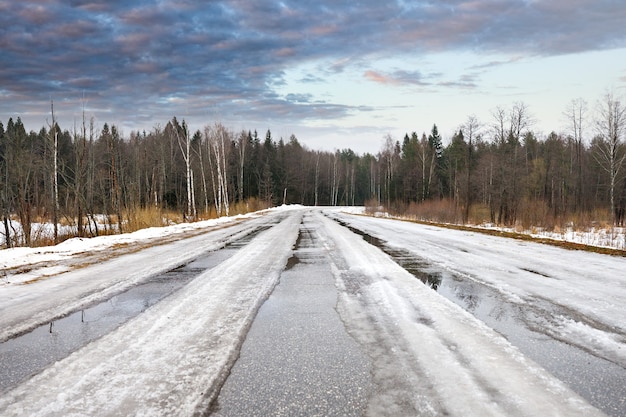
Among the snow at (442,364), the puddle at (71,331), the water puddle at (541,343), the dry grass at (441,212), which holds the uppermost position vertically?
the dry grass at (441,212)

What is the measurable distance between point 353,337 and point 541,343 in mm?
1751

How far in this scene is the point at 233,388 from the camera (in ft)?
8.85

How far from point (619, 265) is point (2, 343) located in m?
10.4

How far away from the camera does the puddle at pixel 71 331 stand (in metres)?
3.13

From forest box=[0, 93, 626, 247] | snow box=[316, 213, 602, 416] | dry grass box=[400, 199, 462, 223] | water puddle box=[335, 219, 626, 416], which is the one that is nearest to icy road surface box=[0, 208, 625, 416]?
snow box=[316, 213, 602, 416]

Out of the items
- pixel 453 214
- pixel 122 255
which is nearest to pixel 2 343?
pixel 122 255

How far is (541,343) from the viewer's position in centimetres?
365

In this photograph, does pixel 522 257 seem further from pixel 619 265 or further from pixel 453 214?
pixel 453 214

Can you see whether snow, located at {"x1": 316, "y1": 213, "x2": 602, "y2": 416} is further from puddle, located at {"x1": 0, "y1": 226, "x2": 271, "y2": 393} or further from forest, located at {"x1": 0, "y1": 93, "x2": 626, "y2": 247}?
forest, located at {"x1": 0, "y1": 93, "x2": 626, "y2": 247}

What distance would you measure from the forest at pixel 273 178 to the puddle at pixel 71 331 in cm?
1026

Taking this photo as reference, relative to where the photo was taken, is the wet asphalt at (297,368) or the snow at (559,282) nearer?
the wet asphalt at (297,368)

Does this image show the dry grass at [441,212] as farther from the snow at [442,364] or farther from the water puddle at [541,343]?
the snow at [442,364]

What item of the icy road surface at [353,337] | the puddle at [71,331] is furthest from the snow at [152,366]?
the puddle at [71,331]

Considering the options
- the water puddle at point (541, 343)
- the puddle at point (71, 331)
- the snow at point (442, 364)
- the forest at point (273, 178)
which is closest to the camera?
the snow at point (442, 364)
